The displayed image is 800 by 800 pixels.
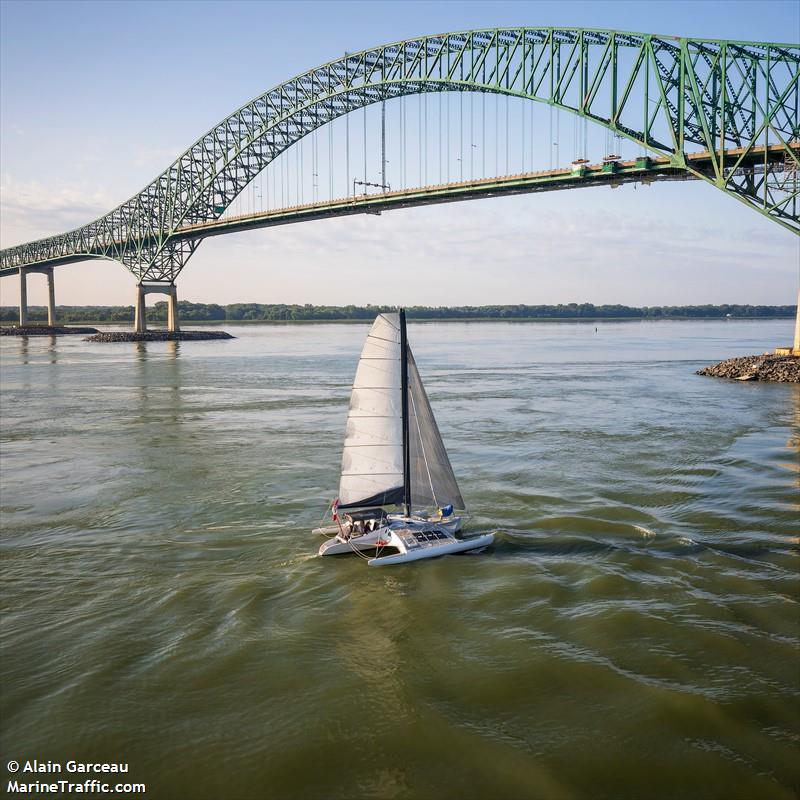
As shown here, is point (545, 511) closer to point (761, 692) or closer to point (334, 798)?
point (761, 692)

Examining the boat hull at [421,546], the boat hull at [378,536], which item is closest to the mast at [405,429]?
the boat hull at [378,536]

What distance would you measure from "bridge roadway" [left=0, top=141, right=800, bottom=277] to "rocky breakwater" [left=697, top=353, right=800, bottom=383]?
10.1m

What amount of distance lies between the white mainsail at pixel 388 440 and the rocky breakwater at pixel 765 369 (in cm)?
3058

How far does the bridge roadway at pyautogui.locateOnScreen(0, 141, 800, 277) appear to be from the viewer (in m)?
41.8

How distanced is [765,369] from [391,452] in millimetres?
32253

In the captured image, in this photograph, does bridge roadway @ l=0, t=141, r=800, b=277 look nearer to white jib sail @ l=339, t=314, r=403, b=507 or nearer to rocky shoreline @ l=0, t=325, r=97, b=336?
white jib sail @ l=339, t=314, r=403, b=507

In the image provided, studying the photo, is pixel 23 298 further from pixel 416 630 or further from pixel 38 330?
pixel 416 630

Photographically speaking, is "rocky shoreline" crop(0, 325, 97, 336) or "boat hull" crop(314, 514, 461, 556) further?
"rocky shoreline" crop(0, 325, 97, 336)

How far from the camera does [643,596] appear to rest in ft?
37.1

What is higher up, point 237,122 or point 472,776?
point 237,122

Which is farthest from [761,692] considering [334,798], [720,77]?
[720,77]

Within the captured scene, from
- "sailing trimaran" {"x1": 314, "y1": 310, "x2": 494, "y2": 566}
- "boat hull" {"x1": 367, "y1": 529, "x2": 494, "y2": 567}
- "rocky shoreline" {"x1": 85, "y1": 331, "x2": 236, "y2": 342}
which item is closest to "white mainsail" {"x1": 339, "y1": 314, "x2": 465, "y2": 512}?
"sailing trimaran" {"x1": 314, "y1": 310, "x2": 494, "y2": 566}

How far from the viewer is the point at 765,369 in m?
39.8

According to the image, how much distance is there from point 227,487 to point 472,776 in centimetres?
1207
